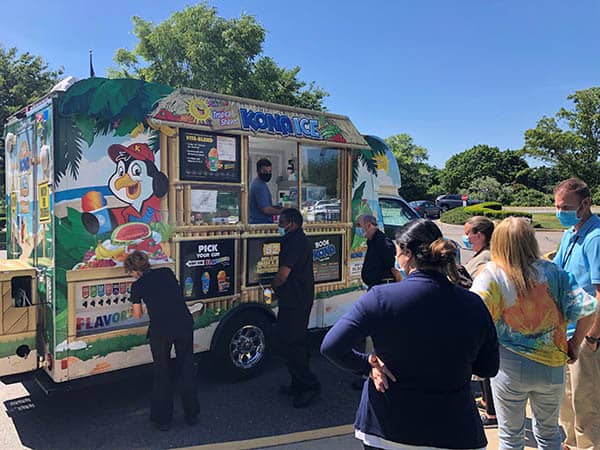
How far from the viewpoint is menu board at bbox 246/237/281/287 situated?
501 centimetres

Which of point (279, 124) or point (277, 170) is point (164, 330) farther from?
point (277, 170)

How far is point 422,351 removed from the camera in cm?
186

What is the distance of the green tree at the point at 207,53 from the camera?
1903 centimetres

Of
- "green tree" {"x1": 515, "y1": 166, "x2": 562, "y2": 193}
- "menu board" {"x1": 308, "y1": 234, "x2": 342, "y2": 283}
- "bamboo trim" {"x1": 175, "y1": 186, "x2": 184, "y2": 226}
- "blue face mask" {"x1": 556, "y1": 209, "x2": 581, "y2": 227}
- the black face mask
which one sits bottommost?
"menu board" {"x1": 308, "y1": 234, "x2": 342, "y2": 283}

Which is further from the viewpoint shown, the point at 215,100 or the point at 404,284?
the point at 215,100

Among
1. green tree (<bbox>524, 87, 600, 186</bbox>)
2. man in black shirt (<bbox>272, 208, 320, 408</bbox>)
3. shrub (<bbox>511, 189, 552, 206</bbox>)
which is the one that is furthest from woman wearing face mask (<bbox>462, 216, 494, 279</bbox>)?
shrub (<bbox>511, 189, 552, 206</bbox>)

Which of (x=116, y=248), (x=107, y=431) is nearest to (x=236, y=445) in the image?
(x=107, y=431)

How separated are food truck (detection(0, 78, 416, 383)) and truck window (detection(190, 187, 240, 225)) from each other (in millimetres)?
12

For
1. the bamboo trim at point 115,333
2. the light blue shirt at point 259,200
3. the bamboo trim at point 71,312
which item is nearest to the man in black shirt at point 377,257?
the light blue shirt at point 259,200

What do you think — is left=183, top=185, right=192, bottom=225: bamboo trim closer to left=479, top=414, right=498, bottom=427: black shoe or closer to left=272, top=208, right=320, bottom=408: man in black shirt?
left=272, top=208, right=320, bottom=408: man in black shirt

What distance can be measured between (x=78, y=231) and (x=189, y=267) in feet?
3.54

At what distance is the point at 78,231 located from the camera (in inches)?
154

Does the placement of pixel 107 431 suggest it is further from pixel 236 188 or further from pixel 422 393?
pixel 422 393

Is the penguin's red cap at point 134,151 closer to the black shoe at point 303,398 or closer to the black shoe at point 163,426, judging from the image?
the black shoe at point 163,426
